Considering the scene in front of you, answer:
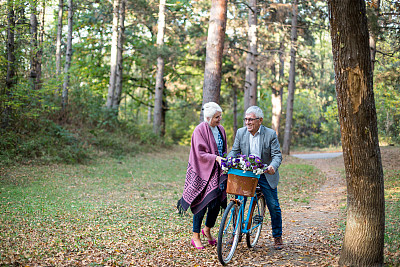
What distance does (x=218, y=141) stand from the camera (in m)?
5.42

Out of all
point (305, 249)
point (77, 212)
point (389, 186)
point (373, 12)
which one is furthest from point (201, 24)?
point (305, 249)

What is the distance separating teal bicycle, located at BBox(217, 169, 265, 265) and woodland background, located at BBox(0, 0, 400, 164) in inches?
363

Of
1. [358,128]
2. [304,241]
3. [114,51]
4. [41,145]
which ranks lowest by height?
[304,241]

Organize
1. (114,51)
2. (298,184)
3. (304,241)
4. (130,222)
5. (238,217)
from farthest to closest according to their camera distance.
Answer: (114,51) < (298,184) < (130,222) < (304,241) < (238,217)

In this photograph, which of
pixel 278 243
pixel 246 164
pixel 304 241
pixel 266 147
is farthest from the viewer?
pixel 304 241

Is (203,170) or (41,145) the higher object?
(203,170)

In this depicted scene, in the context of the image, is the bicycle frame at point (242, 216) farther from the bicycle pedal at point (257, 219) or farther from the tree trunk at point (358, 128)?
the tree trunk at point (358, 128)

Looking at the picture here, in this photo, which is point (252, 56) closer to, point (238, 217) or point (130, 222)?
point (130, 222)

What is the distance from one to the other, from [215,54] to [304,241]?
4.88 meters

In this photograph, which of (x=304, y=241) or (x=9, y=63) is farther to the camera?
(x=9, y=63)

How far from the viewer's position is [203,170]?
528 centimetres

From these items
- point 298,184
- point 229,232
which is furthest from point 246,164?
point 298,184

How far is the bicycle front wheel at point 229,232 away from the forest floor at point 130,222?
17cm

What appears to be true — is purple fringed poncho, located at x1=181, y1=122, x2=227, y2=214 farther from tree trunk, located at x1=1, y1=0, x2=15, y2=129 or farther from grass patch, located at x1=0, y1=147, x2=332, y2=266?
tree trunk, located at x1=1, y1=0, x2=15, y2=129
